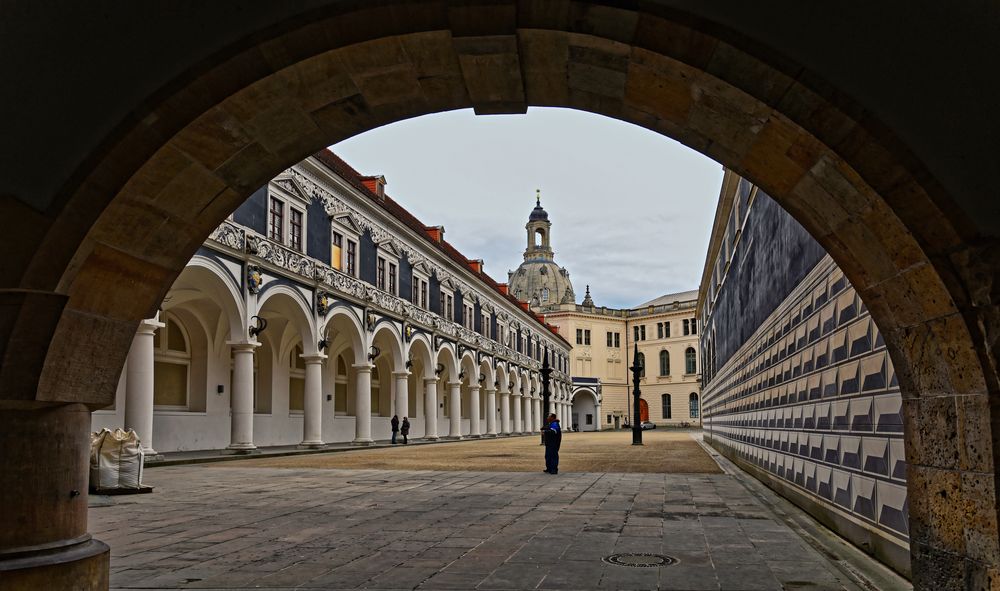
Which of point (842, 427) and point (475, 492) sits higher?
point (842, 427)

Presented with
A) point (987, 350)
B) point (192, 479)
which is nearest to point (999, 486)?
point (987, 350)

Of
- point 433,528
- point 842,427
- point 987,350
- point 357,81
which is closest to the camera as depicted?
point 987,350

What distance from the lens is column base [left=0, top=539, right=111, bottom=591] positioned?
13.1 feet

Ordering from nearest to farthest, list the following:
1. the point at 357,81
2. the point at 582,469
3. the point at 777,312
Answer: the point at 357,81 < the point at 777,312 < the point at 582,469

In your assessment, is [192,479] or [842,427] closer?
[842,427]

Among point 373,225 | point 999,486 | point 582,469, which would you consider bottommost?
point 582,469

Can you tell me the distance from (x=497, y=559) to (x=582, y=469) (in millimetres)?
11608

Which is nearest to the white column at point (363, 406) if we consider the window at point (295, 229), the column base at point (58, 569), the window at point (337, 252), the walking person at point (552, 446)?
the window at point (337, 252)

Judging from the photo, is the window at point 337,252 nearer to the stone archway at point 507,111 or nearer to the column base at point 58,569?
the stone archway at point 507,111

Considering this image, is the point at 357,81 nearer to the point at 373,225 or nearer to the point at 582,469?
the point at 582,469

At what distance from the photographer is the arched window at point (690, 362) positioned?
81.4m

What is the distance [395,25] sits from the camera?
3.83 meters

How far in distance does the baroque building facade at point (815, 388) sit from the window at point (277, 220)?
12.8 metres

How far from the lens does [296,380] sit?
3069 centimetres
